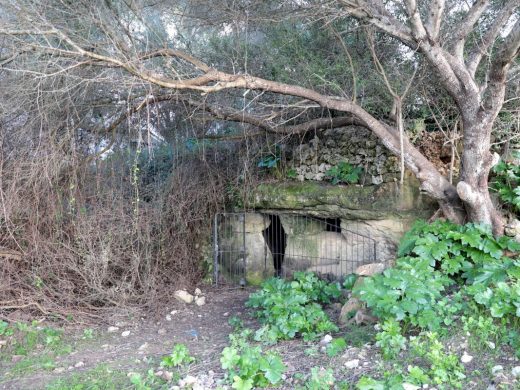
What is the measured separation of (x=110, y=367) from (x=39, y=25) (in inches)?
136

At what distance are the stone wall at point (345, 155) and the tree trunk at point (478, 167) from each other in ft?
3.63

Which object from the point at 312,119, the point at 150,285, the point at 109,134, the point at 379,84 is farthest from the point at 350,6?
the point at 150,285

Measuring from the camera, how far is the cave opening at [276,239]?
7.61 meters

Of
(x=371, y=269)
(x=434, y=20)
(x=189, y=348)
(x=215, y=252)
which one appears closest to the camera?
(x=189, y=348)

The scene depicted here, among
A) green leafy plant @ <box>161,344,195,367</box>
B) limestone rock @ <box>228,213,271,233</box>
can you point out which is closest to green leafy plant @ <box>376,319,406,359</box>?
green leafy plant @ <box>161,344,195,367</box>

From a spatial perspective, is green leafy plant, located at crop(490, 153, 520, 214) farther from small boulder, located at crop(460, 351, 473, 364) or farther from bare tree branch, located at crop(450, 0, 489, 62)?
small boulder, located at crop(460, 351, 473, 364)

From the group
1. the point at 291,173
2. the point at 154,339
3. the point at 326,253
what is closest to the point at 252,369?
the point at 154,339

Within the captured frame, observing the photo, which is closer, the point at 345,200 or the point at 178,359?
the point at 178,359

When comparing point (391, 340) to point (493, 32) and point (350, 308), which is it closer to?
point (350, 308)

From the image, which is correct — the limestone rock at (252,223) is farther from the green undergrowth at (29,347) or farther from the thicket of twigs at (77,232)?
the green undergrowth at (29,347)

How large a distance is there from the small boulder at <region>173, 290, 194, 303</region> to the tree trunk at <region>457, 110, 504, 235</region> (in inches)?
152

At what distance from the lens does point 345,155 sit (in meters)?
6.66

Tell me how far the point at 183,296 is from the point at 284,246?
6.80ft

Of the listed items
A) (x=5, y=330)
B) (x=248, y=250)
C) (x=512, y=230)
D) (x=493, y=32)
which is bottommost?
(x=5, y=330)
